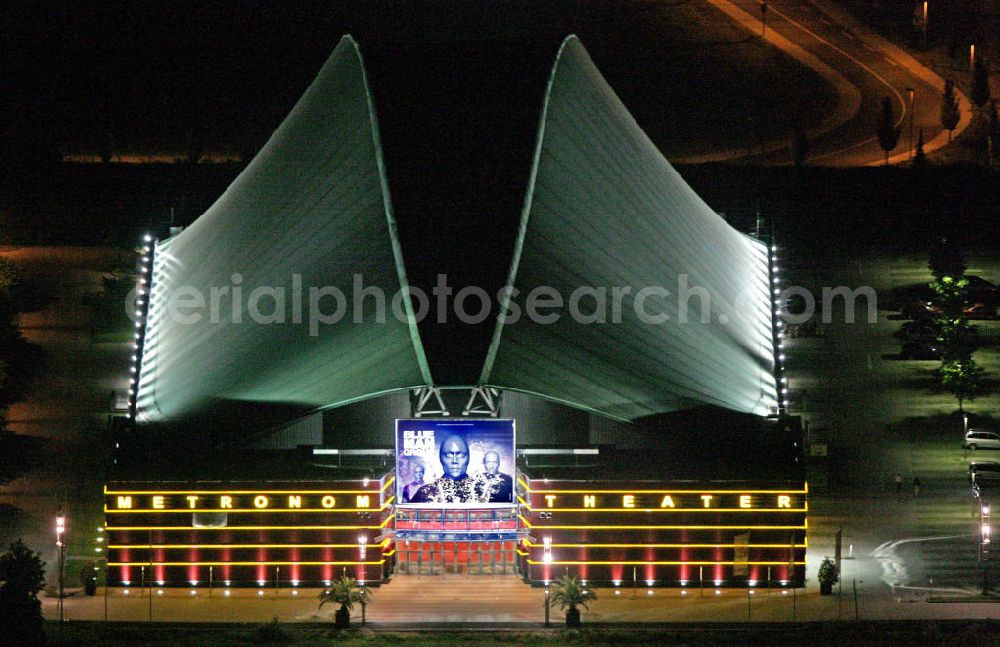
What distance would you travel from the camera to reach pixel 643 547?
41.0 m

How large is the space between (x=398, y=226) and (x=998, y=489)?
20547 millimetres

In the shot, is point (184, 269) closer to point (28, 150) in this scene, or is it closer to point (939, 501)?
point (939, 501)

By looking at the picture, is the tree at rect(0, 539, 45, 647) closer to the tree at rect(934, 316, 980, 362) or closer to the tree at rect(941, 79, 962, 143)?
the tree at rect(934, 316, 980, 362)

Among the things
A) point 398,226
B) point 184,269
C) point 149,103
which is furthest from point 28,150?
point 398,226

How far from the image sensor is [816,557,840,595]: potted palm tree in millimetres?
39719

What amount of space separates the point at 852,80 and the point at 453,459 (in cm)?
6112

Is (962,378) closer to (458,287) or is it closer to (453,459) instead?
(453,459)

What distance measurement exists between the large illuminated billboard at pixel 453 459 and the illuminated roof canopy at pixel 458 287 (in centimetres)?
196

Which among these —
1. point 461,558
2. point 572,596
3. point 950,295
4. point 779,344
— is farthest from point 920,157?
point 572,596

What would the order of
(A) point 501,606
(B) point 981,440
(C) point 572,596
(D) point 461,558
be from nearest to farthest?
1. (C) point 572,596
2. (A) point 501,606
3. (D) point 461,558
4. (B) point 981,440

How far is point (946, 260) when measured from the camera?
209 feet

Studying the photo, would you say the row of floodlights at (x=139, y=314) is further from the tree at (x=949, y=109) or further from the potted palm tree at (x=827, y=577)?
the tree at (x=949, y=109)

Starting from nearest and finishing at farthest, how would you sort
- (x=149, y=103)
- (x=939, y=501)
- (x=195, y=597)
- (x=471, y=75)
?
1. (x=195, y=597)
2. (x=471, y=75)
3. (x=939, y=501)
4. (x=149, y=103)

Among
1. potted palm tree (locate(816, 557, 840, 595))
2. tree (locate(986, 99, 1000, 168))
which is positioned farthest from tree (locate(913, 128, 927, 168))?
potted palm tree (locate(816, 557, 840, 595))
